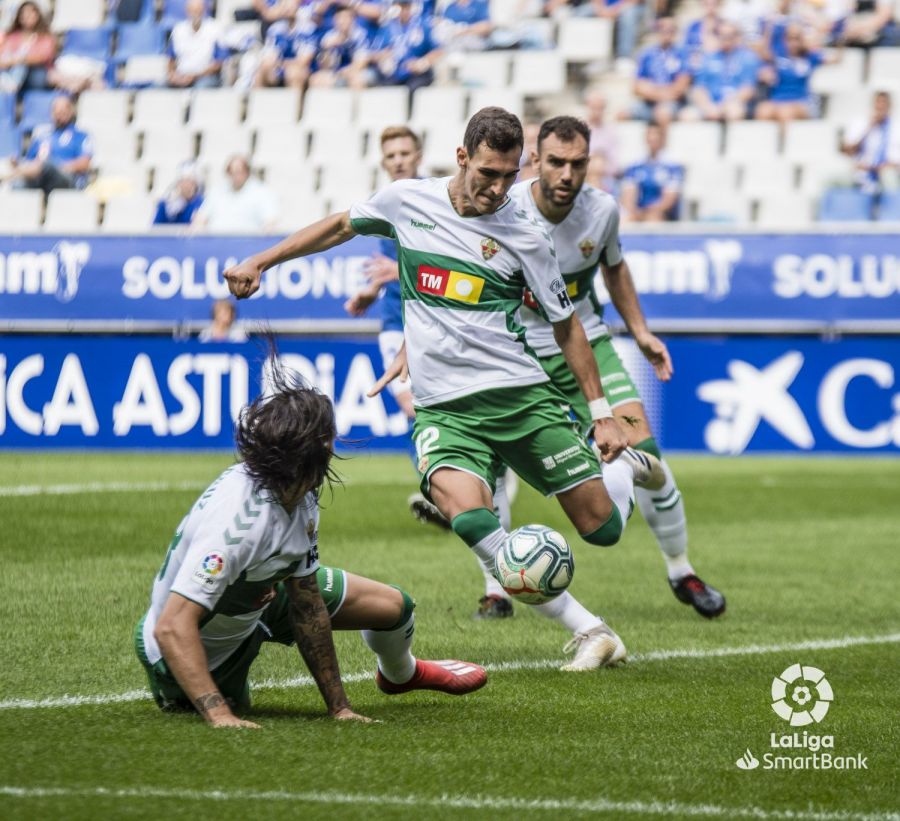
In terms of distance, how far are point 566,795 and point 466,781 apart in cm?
28

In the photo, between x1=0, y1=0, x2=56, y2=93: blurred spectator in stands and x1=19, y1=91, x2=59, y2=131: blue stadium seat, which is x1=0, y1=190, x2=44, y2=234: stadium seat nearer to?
x1=19, y1=91, x2=59, y2=131: blue stadium seat

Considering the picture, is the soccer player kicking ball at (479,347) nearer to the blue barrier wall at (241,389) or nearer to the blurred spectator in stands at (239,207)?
the blue barrier wall at (241,389)

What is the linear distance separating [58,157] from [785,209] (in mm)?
8944

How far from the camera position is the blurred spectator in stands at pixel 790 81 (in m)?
19.8

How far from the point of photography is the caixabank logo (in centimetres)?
477

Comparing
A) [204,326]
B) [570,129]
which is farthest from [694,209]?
[570,129]

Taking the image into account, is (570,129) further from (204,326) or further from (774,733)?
(204,326)

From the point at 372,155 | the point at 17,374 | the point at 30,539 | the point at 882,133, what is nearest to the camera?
the point at 30,539

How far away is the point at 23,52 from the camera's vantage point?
2188cm

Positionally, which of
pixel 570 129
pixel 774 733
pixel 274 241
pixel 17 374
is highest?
pixel 570 129

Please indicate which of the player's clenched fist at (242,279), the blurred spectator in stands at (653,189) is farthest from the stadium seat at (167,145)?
the player's clenched fist at (242,279)

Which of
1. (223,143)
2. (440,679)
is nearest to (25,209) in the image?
(223,143)

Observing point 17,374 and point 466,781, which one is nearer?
point 466,781

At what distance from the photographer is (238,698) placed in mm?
5289
